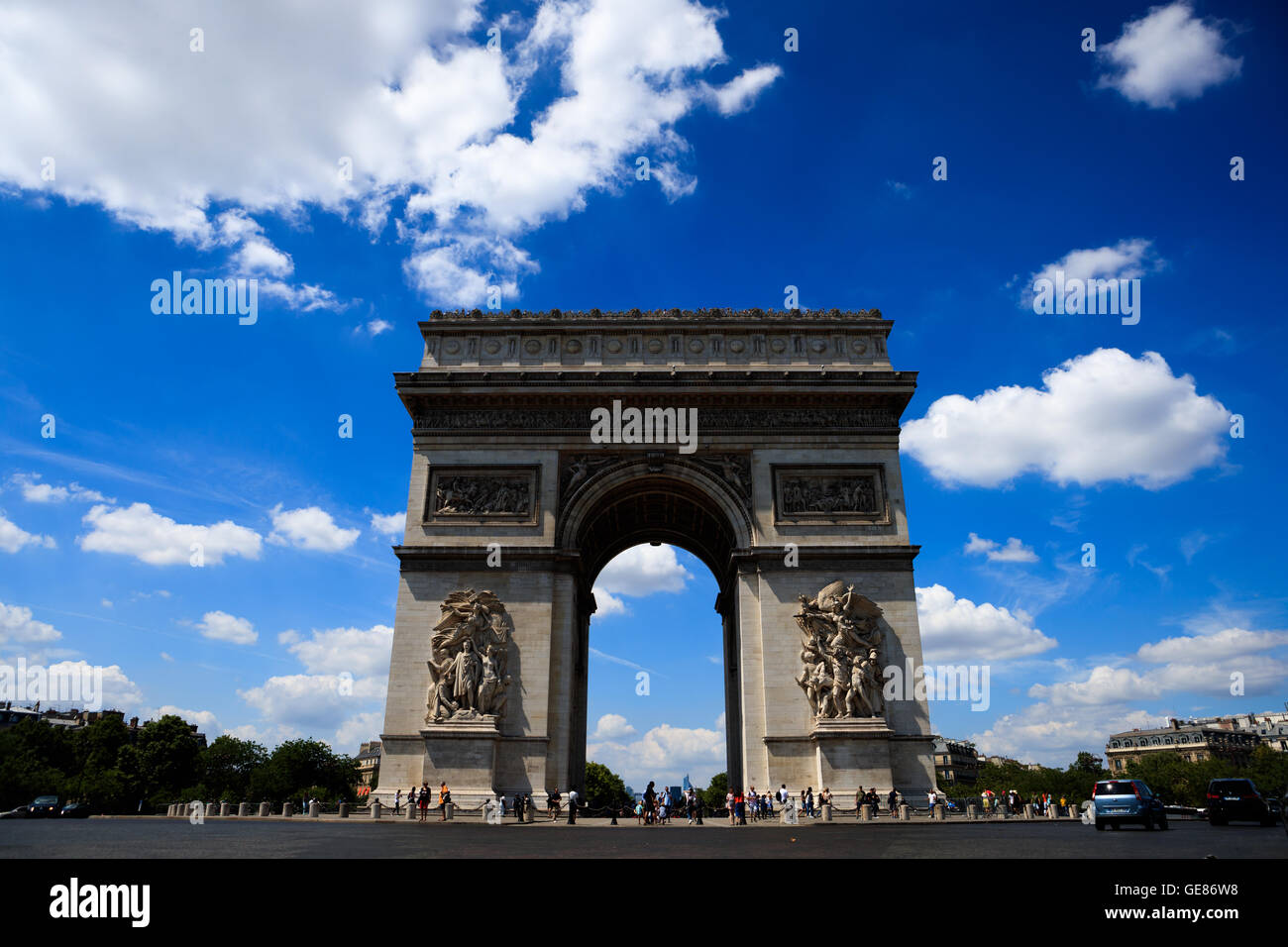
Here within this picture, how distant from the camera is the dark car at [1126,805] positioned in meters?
17.7

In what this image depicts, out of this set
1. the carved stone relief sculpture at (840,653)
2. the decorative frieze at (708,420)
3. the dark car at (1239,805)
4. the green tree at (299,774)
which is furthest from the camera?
the green tree at (299,774)

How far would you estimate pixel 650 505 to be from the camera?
1308 inches

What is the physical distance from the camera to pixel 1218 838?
553 inches

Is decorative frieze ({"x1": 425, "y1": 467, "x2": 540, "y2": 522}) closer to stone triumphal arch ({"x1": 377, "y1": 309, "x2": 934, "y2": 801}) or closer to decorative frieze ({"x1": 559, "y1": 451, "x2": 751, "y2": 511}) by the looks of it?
stone triumphal arch ({"x1": 377, "y1": 309, "x2": 934, "y2": 801})

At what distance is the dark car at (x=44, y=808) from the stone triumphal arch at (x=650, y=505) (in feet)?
52.2

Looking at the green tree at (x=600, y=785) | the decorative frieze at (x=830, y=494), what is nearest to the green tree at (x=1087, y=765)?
the green tree at (x=600, y=785)

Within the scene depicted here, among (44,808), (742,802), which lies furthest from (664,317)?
(44,808)

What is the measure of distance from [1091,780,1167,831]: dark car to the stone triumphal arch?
787 centimetres

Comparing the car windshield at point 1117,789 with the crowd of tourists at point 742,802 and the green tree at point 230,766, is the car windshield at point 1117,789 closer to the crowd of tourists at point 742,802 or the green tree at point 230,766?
the crowd of tourists at point 742,802

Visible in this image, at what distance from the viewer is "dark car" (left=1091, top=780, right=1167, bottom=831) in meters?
17.7

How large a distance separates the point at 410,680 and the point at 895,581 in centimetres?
1720

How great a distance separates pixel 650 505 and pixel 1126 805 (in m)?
19.7
